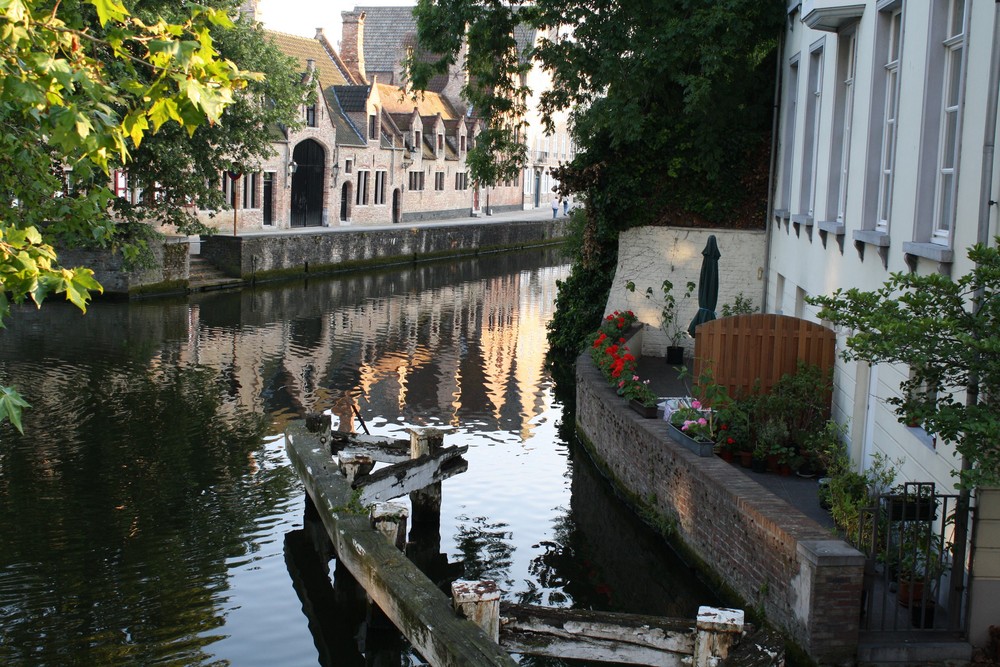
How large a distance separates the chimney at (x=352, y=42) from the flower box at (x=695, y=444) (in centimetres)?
4680

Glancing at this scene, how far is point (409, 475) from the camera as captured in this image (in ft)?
35.6

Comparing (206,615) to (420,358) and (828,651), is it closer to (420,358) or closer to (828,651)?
(828,651)

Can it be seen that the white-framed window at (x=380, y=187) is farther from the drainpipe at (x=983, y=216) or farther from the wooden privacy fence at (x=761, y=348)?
the drainpipe at (x=983, y=216)

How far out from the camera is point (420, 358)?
843 inches

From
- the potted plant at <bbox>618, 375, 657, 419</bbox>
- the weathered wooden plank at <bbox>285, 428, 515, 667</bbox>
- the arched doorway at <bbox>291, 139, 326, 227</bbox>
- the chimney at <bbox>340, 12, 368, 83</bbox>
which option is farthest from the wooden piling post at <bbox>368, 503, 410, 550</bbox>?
the chimney at <bbox>340, 12, 368, 83</bbox>

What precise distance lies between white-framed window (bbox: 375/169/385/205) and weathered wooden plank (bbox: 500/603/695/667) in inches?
1731

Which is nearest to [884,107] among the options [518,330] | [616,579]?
[616,579]

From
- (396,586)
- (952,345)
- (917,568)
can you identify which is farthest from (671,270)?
(952,345)

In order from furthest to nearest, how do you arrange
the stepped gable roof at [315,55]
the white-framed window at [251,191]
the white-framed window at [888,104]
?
the stepped gable roof at [315,55] → the white-framed window at [251,191] → the white-framed window at [888,104]

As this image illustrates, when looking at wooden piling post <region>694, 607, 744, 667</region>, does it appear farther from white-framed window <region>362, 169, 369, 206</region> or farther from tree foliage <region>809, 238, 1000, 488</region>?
white-framed window <region>362, 169, 369, 206</region>

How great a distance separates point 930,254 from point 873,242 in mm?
1731

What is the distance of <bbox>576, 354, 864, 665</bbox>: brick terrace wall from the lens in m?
7.30

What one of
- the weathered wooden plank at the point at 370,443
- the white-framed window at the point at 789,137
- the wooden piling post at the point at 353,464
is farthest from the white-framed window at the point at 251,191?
→ the wooden piling post at the point at 353,464

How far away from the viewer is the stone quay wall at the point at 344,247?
105ft
